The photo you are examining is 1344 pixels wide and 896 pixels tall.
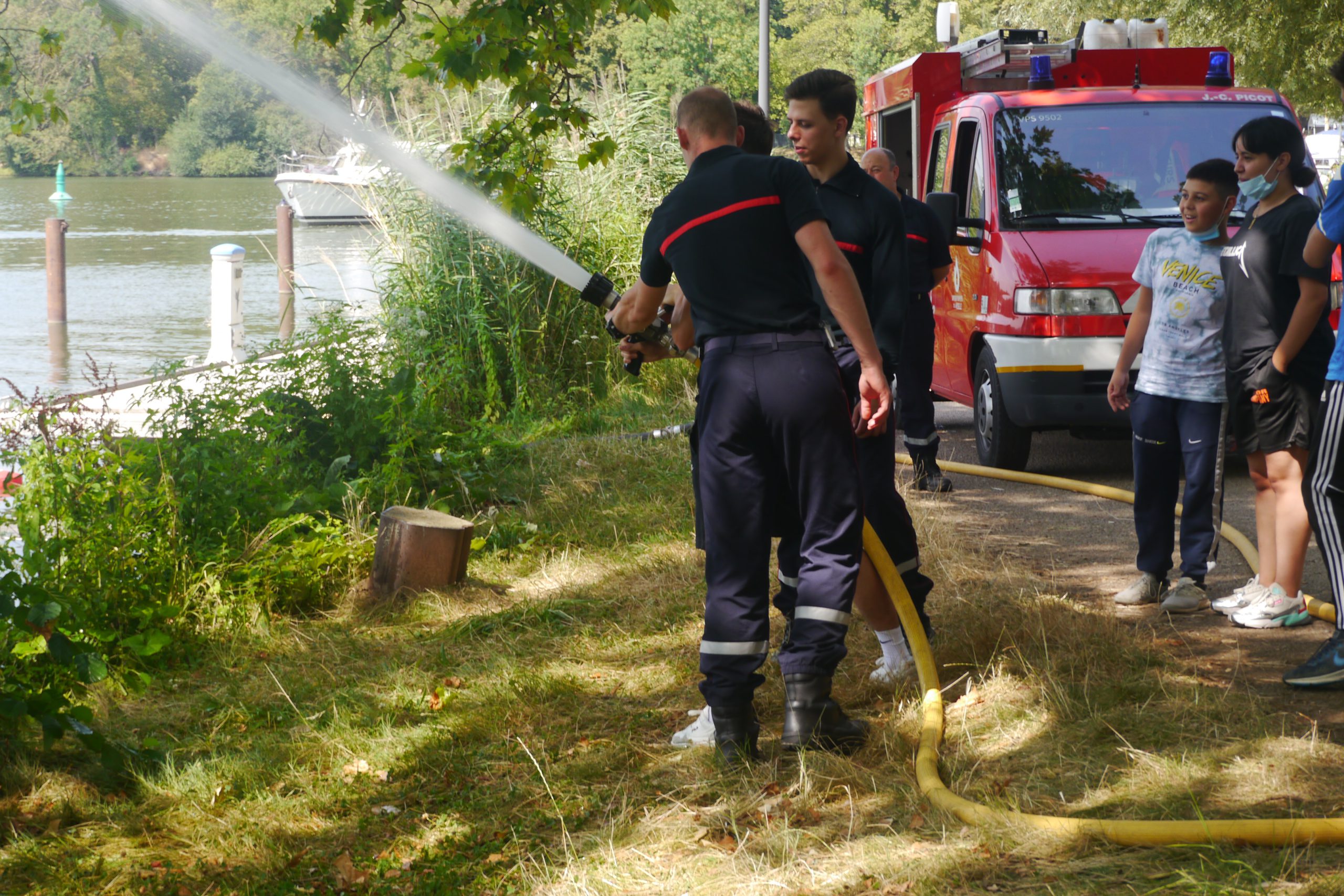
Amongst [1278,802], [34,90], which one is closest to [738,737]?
[1278,802]

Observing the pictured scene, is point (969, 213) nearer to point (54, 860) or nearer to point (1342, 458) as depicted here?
point (1342, 458)

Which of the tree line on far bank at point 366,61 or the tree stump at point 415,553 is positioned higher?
the tree line on far bank at point 366,61

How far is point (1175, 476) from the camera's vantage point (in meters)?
5.39

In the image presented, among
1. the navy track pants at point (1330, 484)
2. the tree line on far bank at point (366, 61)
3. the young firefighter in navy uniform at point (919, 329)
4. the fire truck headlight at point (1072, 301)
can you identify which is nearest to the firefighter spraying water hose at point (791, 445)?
the navy track pants at point (1330, 484)

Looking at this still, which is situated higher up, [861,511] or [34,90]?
[34,90]

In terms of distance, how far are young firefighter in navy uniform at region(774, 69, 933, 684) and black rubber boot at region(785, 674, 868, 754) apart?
45cm

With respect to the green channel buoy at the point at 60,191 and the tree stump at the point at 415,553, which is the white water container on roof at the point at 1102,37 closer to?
the tree stump at the point at 415,553

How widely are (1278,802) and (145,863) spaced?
3040 millimetres

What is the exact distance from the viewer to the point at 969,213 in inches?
335

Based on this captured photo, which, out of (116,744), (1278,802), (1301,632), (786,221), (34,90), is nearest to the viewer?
(1278,802)

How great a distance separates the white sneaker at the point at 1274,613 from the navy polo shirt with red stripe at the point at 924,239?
94.8 inches

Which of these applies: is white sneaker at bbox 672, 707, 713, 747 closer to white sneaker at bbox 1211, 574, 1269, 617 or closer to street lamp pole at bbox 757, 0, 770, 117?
white sneaker at bbox 1211, 574, 1269, 617

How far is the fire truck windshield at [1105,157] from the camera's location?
7.86 m

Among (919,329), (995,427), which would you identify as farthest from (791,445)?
(995,427)
